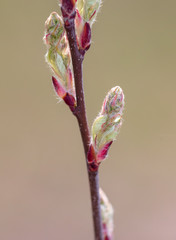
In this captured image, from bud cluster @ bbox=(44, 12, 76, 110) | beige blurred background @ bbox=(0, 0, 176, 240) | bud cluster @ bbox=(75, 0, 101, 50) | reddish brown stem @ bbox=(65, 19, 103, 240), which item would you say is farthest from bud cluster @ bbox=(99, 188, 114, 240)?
beige blurred background @ bbox=(0, 0, 176, 240)

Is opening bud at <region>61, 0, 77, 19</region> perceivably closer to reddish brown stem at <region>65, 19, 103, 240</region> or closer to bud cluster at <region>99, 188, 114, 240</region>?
reddish brown stem at <region>65, 19, 103, 240</region>

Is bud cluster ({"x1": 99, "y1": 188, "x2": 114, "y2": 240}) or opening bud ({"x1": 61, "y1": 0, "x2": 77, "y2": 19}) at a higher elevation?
opening bud ({"x1": 61, "y1": 0, "x2": 77, "y2": 19})

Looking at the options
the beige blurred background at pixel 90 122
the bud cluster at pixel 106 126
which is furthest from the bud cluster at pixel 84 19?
the beige blurred background at pixel 90 122

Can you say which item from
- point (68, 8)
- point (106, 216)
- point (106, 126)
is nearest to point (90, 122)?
point (106, 216)

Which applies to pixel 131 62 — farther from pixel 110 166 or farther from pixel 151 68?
pixel 110 166

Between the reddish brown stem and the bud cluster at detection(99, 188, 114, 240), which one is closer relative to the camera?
the reddish brown stem

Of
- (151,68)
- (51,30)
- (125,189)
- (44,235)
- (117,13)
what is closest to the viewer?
(51,30)

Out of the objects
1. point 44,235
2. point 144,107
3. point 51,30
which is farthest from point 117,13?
point 51,30

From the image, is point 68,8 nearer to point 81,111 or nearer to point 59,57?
point 59,57
